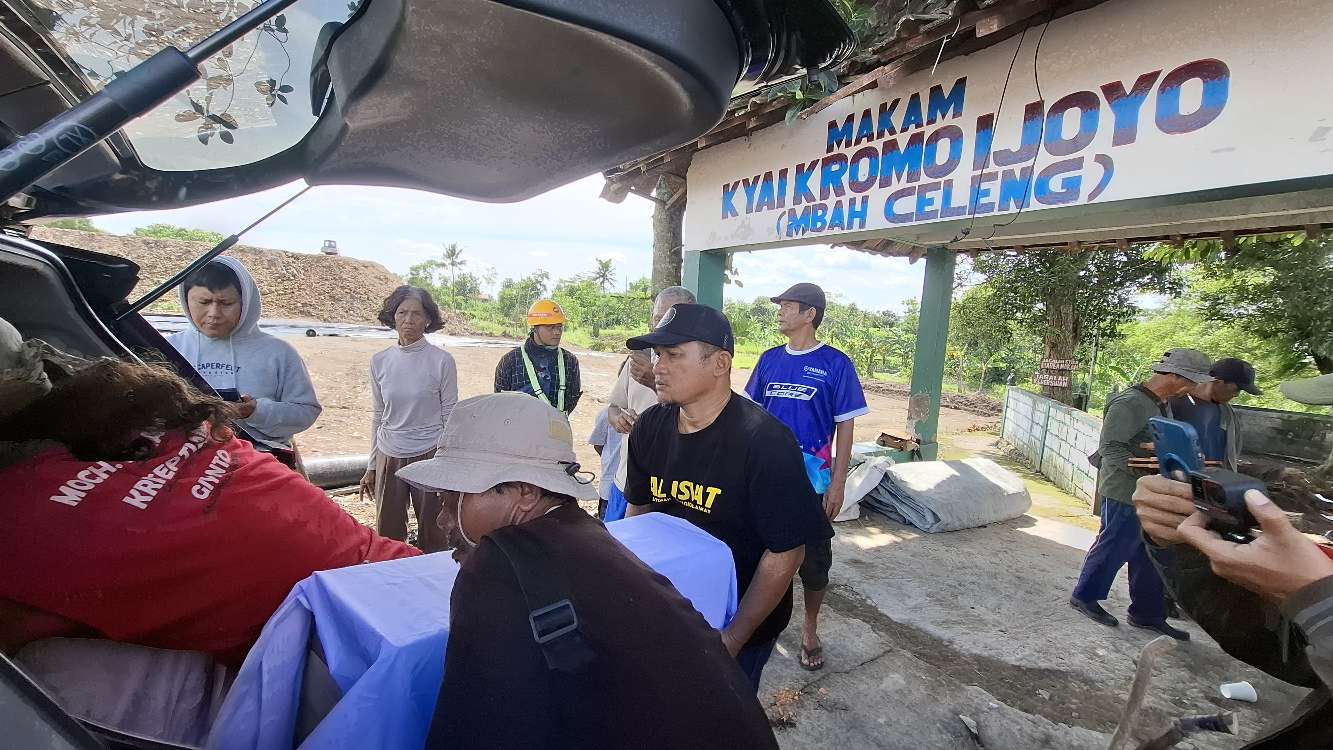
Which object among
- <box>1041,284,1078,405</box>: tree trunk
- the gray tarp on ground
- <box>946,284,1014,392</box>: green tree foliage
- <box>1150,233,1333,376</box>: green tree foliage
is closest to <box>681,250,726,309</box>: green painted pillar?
the gray tarp on ground

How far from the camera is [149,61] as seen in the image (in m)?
0.67

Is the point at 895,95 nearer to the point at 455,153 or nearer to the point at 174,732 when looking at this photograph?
the point at 455,153

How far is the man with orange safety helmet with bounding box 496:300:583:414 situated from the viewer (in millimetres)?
4102

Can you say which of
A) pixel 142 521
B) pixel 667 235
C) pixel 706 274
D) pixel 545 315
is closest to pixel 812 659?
pixel 545 315

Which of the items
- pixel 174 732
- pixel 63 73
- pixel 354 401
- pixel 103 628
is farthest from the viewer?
pixel 354 401

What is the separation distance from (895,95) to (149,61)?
169 inches

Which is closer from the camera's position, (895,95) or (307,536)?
(307,536)

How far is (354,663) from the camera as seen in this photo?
1057mm

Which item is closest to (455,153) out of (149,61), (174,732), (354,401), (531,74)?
(531,74)

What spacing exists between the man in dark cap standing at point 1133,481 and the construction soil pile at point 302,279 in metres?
33.7

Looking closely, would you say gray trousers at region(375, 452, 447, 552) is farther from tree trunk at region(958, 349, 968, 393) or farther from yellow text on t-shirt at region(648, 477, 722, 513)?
tree trunk at region(958, 349, 968, 393)

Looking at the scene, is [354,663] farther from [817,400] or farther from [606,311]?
[606,311]

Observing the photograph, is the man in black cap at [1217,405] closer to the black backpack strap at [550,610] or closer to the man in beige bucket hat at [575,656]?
the man in beige bucket hat at [575,656]

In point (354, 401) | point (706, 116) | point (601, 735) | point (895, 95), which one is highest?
point (895, 95)
